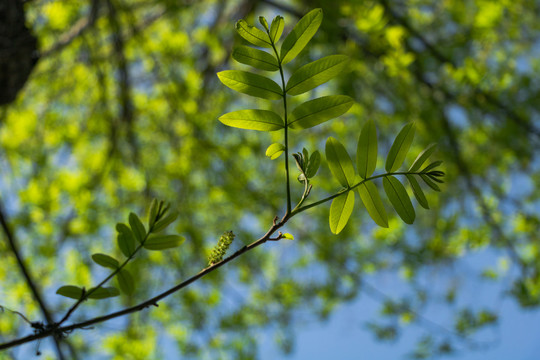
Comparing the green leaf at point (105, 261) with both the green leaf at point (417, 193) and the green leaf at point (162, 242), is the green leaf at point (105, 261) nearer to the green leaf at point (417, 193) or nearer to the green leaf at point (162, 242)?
the green leaf at point (162, 242)

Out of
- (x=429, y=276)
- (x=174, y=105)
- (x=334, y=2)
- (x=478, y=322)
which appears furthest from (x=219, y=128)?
(x=478, y=322)

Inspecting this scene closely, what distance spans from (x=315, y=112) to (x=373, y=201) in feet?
0.54

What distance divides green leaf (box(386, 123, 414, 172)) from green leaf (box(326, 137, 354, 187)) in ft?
0.24

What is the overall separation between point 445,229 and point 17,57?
2.22 metres

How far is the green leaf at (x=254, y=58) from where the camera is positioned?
0.64m

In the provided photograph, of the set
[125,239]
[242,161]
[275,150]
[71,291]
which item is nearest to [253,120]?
[275,150]

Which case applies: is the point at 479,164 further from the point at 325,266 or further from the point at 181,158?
the point at 181,158

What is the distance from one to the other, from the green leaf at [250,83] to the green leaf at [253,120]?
0.03m

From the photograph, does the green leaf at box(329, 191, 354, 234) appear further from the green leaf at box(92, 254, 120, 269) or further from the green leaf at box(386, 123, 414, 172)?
the green leaf at box(92, 254, 120, 269)

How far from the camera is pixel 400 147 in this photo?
672mm

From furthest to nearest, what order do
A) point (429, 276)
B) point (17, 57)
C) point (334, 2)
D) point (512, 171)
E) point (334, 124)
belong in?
point (512, 171), point (429, 276), point (334, 124), point (334, 2), point (17, 57)

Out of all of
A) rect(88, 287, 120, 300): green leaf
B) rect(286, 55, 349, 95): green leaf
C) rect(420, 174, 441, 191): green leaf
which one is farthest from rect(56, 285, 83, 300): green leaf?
A: rect(420, 174, 441, 191): green leaf

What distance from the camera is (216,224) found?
3.00 meters

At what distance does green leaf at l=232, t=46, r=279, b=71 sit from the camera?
64cm
